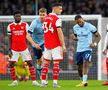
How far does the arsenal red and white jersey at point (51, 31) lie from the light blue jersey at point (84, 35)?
4.57ft

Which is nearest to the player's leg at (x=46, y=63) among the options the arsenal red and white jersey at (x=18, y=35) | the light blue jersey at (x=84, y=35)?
the arsenal red and white jersey at (x=18, y=35)

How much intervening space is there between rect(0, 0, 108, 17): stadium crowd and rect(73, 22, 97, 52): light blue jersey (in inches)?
400

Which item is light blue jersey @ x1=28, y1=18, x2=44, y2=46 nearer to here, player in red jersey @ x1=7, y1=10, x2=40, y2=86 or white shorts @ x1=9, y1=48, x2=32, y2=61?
player in red jersey @ x1=7, y1=10, x2=40, y2=86

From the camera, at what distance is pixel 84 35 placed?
59.3 ft

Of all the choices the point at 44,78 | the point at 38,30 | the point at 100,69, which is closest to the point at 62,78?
the point at 100,69

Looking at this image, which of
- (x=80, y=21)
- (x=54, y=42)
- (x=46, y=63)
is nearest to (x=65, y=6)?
(x=80, y=21)

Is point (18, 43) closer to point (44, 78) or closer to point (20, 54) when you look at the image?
point (20, 54)

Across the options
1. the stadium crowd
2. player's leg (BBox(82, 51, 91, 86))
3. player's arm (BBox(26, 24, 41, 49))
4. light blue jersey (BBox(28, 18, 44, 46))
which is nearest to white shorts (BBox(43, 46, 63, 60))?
player's arm (BBox(26, 24, 41, 49))

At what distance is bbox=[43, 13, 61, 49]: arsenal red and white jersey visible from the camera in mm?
16656

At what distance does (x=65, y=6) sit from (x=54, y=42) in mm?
12456

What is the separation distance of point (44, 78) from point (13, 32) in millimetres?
1957

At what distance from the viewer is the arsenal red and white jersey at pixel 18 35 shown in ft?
59.0

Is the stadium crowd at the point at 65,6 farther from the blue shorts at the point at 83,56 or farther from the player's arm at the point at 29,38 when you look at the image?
the blue shorts at the point at 83,56

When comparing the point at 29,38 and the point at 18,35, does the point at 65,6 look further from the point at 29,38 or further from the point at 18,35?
the point at 29,38
